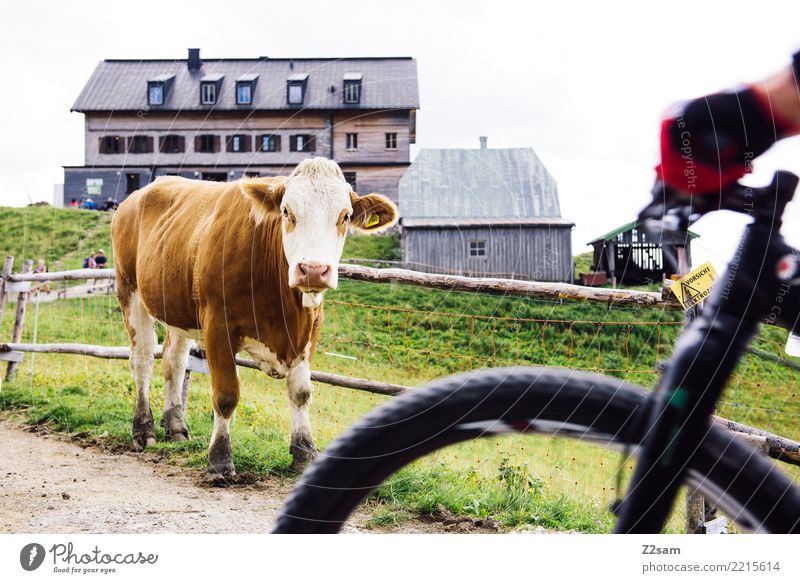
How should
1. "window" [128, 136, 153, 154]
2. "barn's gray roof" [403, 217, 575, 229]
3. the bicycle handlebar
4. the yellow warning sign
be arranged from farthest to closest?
"window" [128, 136, 153, 154], "barn's gray roof" [403, 217, 575, 229], the yellow warning sign, the bicycle handlebar

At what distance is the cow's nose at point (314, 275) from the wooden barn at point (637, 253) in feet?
2.70

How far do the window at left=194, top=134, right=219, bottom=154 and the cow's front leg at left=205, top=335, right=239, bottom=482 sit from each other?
0.78 metres

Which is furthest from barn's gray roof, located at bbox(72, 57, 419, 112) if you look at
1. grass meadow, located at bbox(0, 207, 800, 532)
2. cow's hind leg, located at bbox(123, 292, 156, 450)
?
cow's hind leg, located at bbox(123, 292, 156, 450)

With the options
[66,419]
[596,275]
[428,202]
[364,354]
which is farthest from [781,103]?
[66,419]

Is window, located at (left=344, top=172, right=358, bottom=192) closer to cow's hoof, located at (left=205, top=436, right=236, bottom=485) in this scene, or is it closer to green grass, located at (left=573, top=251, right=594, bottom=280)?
green grass, located at (left=573, top=251, right=594, bottom=280)

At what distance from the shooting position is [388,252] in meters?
2.86

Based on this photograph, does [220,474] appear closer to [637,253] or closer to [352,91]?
[352,91]

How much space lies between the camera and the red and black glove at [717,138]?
145 cm

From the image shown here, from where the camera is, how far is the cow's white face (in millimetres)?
2273

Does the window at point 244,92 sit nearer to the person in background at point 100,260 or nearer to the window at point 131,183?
the window at point 131,183

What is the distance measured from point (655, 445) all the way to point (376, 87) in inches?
57.2

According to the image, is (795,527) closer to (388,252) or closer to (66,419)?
(388,252)

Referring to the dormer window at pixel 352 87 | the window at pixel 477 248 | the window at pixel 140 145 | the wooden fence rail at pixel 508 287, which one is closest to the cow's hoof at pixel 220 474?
the wooden fence rail at pixel 508 287

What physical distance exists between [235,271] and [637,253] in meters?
1.71
